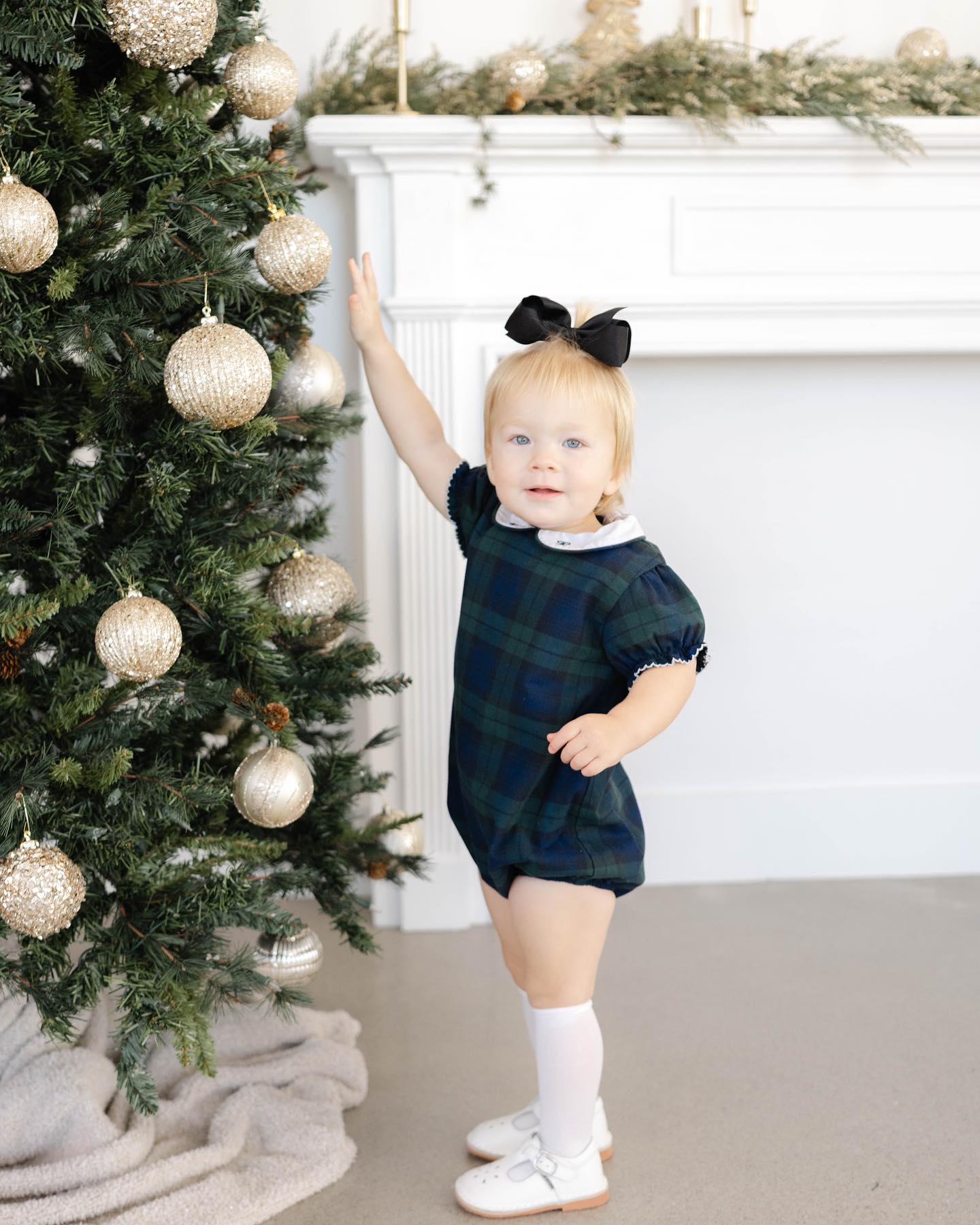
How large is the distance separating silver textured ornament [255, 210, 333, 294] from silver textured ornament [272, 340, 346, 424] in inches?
4.7

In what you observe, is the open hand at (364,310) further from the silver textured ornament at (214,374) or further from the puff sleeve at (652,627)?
the puff sleeve at (652,627)

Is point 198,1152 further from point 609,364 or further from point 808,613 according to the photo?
point 808,613

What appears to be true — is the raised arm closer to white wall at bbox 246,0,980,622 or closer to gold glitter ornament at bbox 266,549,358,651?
gold glitter ornament at bbox 266,549,358,651

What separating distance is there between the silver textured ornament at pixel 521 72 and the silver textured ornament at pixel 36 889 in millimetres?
1371

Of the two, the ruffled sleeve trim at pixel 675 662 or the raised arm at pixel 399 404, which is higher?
the raised arm at pixel 399 404

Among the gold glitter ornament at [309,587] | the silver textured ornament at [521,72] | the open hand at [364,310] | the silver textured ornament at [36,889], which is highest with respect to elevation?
the silver textured ornament at [521,72]

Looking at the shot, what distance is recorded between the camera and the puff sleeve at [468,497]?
4.51 feet

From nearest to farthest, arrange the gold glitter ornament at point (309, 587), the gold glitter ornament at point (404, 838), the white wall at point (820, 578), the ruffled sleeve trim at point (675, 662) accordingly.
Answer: the ruffled sleeve trim at point (675, 662), the gold glitter ornament at point (309, 587), the gold glitter ornament at point (404, 838), the white wall at point (820, 578)

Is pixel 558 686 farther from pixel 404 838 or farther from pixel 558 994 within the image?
pixel 404 838

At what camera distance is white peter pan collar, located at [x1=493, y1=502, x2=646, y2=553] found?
4.10 feet

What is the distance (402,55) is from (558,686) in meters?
1.19

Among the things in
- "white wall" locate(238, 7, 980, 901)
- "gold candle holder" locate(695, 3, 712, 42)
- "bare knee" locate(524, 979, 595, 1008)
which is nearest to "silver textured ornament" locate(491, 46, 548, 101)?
"gold candle holder" locate(695, 3, 712, 42)

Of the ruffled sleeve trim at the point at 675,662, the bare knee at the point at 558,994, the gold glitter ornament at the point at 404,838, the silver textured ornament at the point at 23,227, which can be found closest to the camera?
the silver textured ornament at the point at 23,227

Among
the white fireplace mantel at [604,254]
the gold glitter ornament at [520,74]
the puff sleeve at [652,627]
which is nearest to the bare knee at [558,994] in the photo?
the puff sleeve at [652,627]
